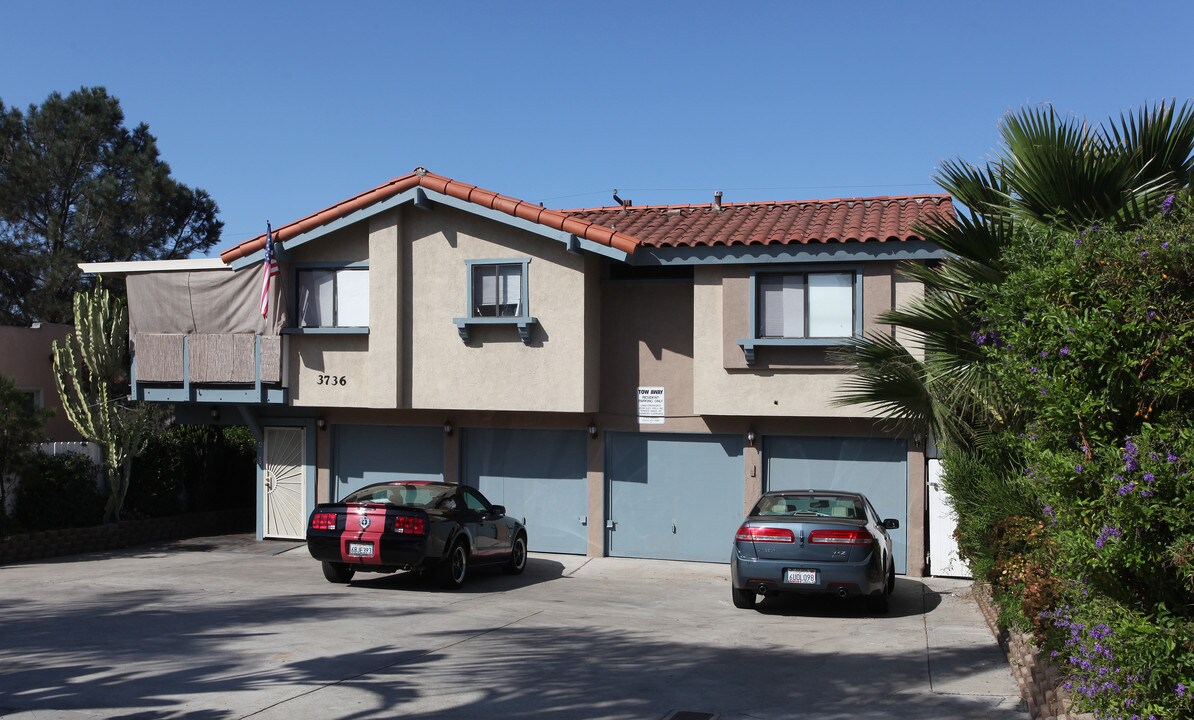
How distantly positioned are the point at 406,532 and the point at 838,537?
5.26m

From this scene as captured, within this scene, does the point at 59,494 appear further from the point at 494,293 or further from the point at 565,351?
the point at 565,351

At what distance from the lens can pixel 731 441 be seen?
1809 cm

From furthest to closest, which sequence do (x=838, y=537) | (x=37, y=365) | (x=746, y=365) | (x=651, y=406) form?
(x=37, y=365), (x=651, y=406), (x=746, y=365), (x=838, y=537)

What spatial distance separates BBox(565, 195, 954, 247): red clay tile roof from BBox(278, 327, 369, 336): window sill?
185 inches

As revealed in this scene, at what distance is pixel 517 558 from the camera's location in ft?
55.4

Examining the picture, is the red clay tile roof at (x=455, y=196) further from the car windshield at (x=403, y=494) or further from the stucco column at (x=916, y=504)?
the stucco column at (x=916, y=504)

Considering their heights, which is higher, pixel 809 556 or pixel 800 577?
pixel 809 556

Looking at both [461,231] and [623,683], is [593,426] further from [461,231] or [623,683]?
[623,683]

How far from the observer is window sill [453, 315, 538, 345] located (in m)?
17.8

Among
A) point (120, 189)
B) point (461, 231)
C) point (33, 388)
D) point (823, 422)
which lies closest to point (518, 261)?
point (461, 231)

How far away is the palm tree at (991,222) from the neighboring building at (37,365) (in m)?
16.8

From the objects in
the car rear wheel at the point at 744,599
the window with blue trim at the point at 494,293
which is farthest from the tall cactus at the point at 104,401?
the car rear wheel at the point at 744,599

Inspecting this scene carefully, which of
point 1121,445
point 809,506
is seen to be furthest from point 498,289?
point 1121,445

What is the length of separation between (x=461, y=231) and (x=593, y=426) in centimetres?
384
